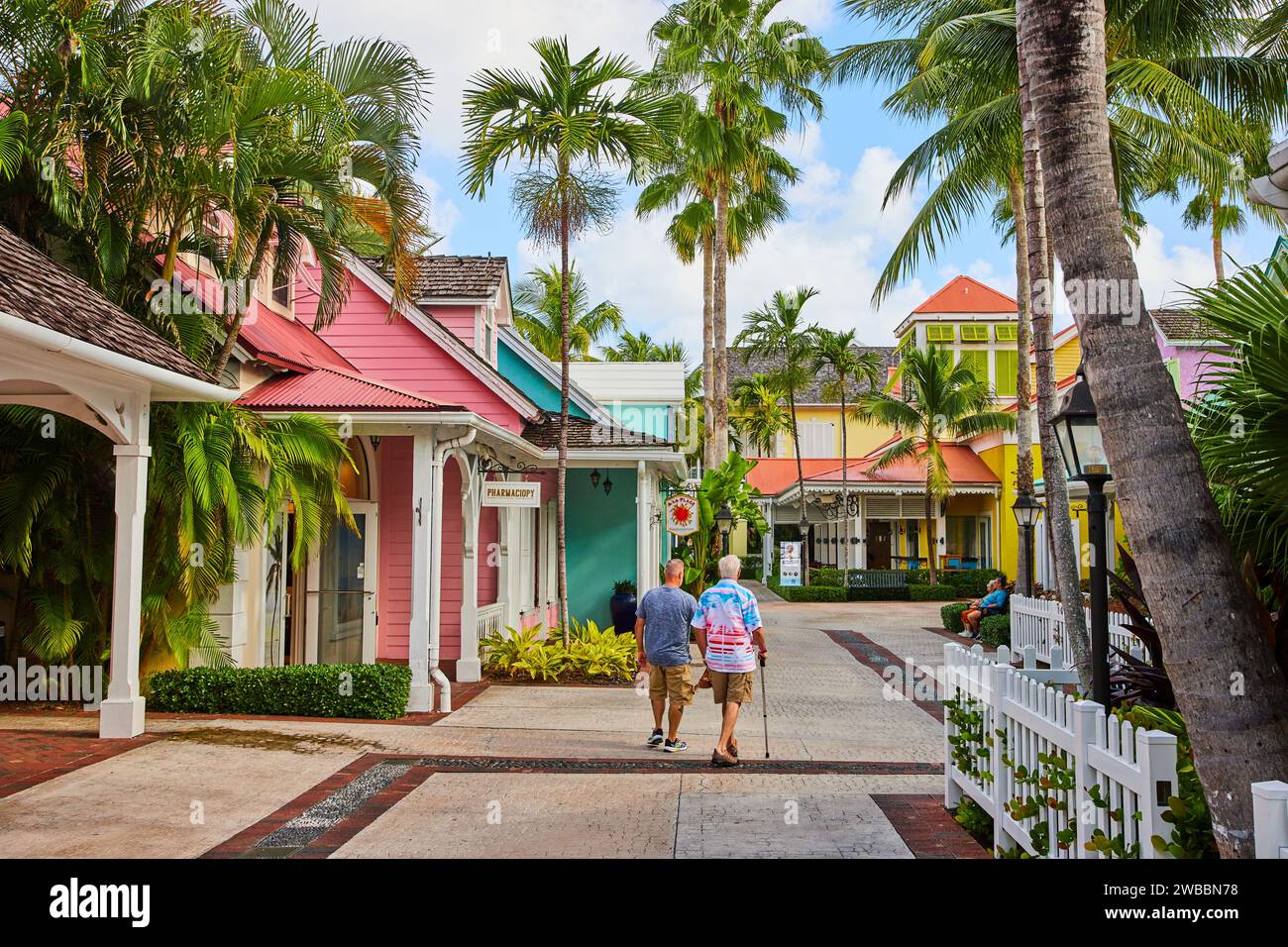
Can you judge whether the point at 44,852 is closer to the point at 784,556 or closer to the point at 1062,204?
the point at 1062,204

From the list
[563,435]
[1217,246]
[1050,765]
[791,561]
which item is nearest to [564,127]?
[563,435]

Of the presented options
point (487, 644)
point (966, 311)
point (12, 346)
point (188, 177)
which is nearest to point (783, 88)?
point (487, 644)

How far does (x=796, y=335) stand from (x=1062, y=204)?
3381 centimetres

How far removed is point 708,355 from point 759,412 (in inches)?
754

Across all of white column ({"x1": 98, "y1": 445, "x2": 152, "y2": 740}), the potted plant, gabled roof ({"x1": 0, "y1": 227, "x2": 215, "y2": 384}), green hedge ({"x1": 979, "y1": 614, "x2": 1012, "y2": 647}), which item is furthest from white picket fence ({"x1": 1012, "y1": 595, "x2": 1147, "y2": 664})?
gabled roof ({"x1": 0, "y1": 227, "x2": 215, "y2": 384})

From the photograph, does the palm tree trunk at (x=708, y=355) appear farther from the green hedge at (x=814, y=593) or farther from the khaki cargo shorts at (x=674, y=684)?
the khaki cargo shorts at (x=674, y=684)

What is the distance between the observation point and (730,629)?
823 cm

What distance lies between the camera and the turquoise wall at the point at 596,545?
60.0 feet

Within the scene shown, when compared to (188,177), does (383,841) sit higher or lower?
lower

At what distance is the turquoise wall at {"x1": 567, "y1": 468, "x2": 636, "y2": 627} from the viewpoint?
18.3 meters

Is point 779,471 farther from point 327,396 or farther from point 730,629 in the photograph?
point 730,629

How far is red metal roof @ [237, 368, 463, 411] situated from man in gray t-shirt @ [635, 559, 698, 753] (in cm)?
325

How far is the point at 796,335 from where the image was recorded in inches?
1474

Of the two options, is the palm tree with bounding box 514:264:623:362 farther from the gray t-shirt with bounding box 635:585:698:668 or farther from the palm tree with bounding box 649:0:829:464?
the gray t-shirt with bounding box 635:585:698:668
